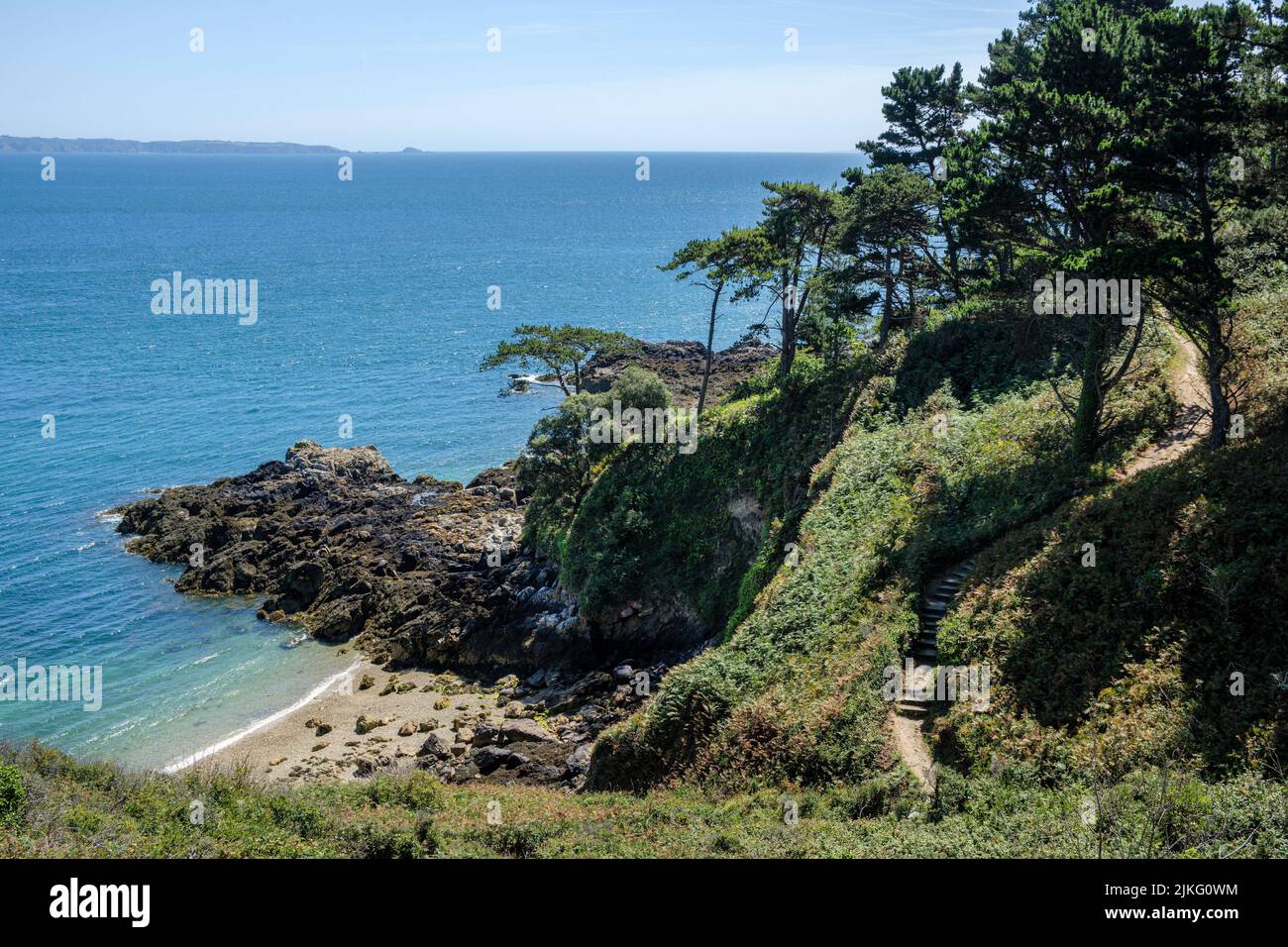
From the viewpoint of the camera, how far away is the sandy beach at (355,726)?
32.9m

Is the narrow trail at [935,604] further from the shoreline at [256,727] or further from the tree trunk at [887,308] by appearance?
the shoreline at [256,727]

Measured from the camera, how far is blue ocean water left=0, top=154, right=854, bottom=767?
133 feet

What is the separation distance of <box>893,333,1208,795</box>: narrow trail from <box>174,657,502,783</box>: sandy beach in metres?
19.4

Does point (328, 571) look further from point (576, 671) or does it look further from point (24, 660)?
→ point (576, 671)

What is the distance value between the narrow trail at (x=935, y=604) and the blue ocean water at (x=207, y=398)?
1152 inches

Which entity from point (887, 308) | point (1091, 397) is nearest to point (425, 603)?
point (887, 308)

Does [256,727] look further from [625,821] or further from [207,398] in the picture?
[207,398]

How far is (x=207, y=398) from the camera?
263 ft

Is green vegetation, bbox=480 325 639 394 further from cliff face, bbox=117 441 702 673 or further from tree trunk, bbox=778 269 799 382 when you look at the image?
tree trunk, bbox=778 269 799 382

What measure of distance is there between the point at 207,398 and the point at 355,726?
5691cm

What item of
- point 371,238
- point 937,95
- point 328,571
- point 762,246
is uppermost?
point 371,238

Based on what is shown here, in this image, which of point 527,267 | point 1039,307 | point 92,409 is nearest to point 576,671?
point 1039,307

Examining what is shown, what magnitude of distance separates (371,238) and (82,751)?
168513 millimetres

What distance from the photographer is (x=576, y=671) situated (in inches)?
1513
